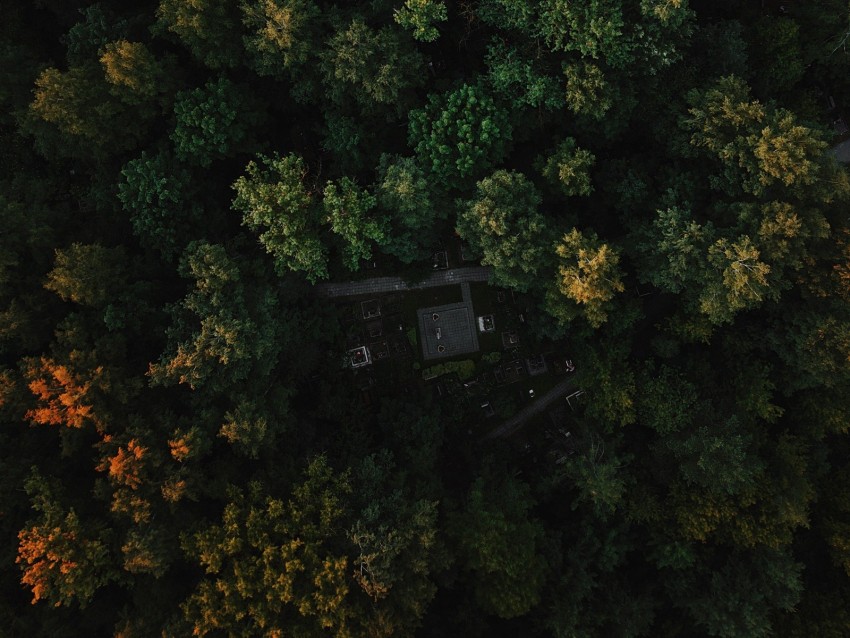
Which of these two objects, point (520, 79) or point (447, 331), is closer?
point (520, 79)

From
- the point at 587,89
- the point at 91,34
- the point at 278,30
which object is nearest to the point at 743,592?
the point at 587,89

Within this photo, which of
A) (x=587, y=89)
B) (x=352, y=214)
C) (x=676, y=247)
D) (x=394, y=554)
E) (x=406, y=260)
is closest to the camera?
(x=394, y=554)

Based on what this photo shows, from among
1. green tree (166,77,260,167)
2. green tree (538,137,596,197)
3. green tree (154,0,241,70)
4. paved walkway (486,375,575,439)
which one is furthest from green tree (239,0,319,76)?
paved walkway (486,375,575,439)

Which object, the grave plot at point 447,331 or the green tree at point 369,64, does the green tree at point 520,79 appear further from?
the grave plot at point 447,331

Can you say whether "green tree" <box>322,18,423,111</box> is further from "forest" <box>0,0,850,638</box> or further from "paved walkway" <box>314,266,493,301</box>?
"paved walkway" <box>314,266,493,301</box>

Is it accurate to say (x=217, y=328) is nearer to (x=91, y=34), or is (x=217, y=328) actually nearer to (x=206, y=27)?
(x=206, y=27)

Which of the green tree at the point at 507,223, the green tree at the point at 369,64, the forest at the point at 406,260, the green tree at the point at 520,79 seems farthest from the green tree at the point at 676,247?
the green tree at the point at 369,64

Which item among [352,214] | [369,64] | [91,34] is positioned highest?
[91,34]
